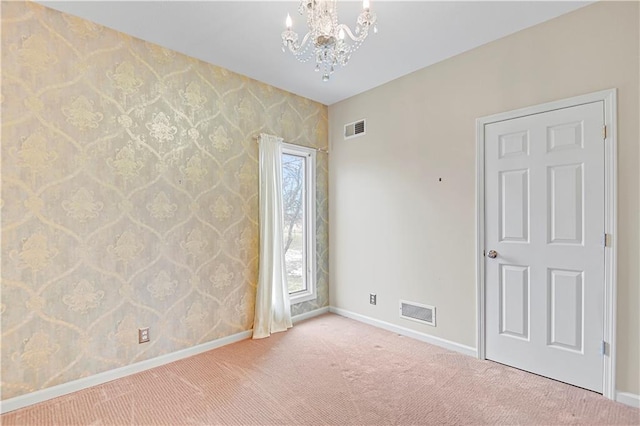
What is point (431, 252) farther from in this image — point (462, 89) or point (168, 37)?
point (168, 37)

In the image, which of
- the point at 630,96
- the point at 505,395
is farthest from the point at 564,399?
the point at 630,96

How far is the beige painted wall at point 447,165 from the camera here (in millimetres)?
2160

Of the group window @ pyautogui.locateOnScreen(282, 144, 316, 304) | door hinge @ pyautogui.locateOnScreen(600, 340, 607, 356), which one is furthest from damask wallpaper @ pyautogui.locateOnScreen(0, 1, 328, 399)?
door hinge @ pyautogui.locateOnScreen(600, 340, 607, 356)

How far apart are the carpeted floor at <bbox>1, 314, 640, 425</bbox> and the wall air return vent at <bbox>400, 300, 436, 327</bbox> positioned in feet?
0.98

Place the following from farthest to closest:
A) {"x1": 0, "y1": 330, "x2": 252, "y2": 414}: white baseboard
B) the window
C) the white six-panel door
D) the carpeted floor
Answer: the window, the white six-panel door, {"x1": 0, "y1": 330, "x2": 252, "y2": 414}: white baseboard, the carpeted floor

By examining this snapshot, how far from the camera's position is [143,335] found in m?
2.69

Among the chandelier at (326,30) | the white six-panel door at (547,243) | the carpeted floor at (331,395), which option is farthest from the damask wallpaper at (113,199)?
the white six-panel door at (547,243)

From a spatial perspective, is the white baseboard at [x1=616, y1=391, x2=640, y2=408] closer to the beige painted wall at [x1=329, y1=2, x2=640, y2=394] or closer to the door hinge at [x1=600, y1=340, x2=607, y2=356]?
the beige painted wall at [x1=329, y1=2, x2=640, y2=394]

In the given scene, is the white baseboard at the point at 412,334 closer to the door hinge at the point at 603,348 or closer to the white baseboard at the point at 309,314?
the white baseboard at the point at 309,314

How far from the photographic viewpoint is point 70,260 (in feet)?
7.74

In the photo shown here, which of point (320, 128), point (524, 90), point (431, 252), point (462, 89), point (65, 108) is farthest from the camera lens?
point (320, 128)

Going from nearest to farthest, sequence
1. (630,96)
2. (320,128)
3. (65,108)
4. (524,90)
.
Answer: (630,96), (65,108), (524,90), (320,128)

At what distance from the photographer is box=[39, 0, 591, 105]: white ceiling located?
229 cm

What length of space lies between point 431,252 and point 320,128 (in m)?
2.10
